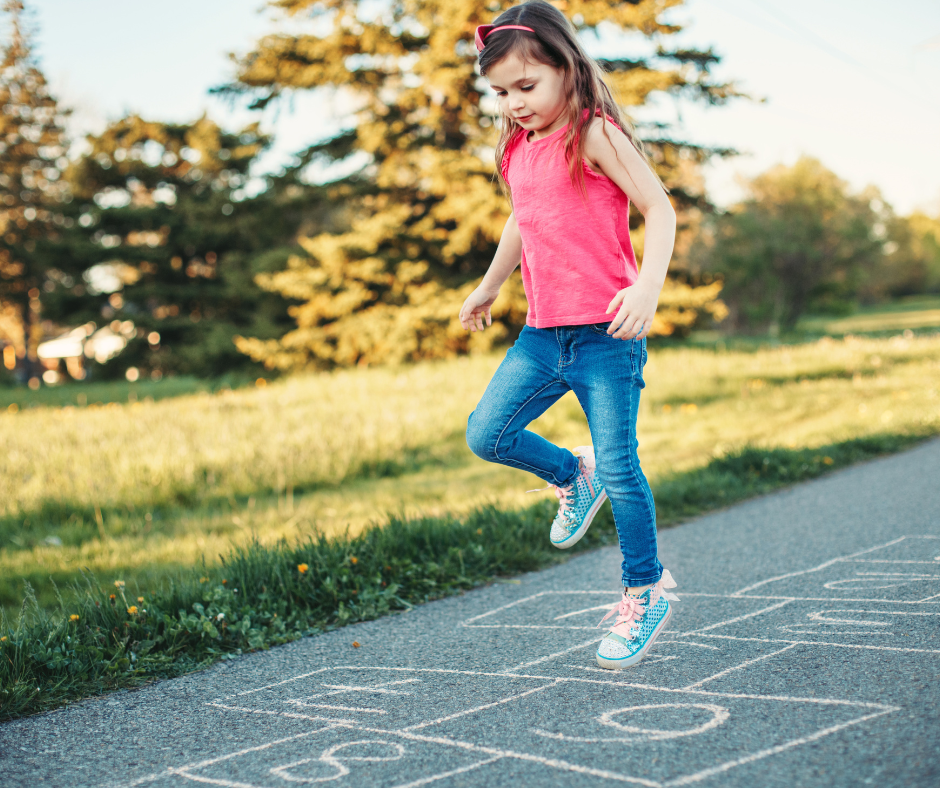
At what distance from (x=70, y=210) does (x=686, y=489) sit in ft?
84.4

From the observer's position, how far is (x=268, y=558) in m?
3.67

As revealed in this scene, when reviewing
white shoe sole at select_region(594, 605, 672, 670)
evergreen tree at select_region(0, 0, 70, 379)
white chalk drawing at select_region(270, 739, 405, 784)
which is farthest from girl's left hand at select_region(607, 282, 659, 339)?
evergreen tree at select_region(0, 0, 70, 379)

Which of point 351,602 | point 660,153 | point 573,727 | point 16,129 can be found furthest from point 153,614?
point 16,129

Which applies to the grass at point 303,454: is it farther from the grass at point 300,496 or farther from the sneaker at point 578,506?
the sneaker at point 578,506

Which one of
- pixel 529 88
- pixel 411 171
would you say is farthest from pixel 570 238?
pixel 411 171

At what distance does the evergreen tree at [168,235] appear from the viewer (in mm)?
24047

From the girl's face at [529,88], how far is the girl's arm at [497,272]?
47cm

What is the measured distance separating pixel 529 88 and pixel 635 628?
5.92 feet

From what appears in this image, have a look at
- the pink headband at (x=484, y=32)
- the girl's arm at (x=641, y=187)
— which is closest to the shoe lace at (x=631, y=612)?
the girl's arm at (x=641, y=187)

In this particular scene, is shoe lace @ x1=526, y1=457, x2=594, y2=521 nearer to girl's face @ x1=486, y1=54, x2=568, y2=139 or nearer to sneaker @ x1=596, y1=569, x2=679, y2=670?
sneaker @ x1=596, y1=569, x2=679, y2=670

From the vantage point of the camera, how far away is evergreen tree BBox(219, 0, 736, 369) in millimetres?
14359

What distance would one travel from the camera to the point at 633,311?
2.48m

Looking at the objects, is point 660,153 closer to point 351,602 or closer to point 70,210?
point 351,602

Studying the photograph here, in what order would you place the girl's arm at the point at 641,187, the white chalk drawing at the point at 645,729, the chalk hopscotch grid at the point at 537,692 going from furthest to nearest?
the girl's arm at the point at 641,187 < the white chalk drawing at the point at 645,729 < the chalk hopscotch grid at the point at 537,692
